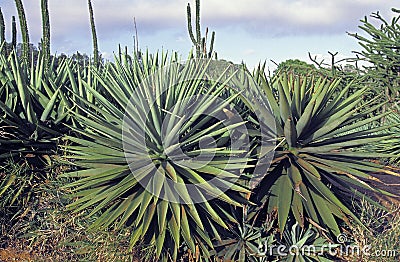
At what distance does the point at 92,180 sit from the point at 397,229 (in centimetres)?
283

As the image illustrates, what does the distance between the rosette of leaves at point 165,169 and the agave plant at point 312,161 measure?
345 millimetres

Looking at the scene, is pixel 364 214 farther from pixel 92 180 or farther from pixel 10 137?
pixel 10 137

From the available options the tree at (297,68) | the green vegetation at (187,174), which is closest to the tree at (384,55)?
the tree at (297,68)

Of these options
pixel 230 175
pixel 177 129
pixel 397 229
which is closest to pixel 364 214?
pixel 397 229

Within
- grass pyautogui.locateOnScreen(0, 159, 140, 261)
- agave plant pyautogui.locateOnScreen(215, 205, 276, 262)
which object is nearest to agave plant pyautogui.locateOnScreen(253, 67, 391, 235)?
agave plant pyautogui.locateOnScreen(215, 205, 276, 262)

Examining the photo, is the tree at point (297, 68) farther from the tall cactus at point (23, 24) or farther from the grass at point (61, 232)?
the tall cactus at point (23, 24)

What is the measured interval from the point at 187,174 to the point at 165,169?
0.19 m

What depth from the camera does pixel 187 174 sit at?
429 cm

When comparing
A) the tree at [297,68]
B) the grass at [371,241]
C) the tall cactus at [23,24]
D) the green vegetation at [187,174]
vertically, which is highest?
the tall cactus at [23,24]

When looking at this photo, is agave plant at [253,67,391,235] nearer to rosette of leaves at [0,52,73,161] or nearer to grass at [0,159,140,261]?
grass at [0,159,140,261]

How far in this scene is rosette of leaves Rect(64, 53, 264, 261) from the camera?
4203mm

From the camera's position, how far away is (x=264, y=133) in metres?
4.75

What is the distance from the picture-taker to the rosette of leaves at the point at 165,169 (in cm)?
420

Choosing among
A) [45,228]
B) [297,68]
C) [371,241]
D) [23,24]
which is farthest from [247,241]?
[297,68]
